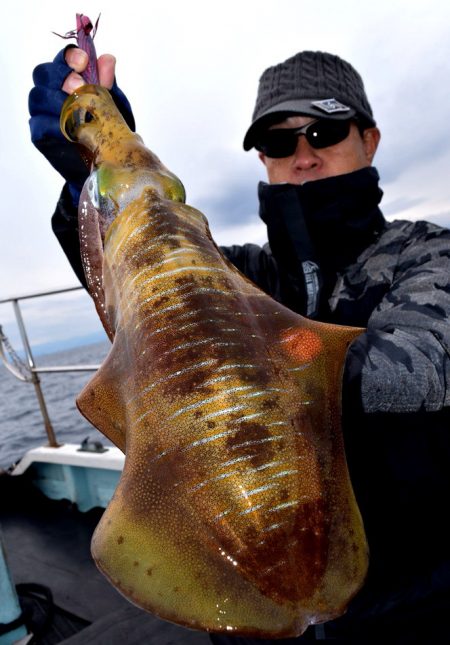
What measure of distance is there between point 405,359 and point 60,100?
1.81 meters

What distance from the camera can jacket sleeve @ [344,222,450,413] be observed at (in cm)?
133

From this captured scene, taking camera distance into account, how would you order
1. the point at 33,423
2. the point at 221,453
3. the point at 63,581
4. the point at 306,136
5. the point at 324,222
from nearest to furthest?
the point at 221,453, the point at 324,222, the point at 306,136, the point at 63,581, the point at 33,423

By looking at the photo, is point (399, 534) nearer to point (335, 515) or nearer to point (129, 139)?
point (335, 515)

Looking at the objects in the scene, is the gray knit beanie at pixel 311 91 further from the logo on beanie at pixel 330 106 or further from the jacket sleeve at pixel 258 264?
the jacket sleeve at pixel 258 264

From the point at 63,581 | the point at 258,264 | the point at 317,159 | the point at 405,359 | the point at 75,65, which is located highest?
the point at 75,65

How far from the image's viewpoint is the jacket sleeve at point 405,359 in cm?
133

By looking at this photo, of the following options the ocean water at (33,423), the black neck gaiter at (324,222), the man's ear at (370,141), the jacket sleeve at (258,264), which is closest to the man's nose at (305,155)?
the black neck gaiter at (324,222)

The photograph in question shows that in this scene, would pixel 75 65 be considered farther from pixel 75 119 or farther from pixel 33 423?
pixel 33 423

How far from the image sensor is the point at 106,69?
1.97m

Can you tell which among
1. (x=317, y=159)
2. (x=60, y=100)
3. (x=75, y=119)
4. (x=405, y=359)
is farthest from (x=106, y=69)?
(x=405, y=359)

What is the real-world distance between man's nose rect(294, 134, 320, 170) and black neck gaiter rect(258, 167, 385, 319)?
1.17 ft

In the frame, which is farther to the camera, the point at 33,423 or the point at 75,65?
the point at 33,423

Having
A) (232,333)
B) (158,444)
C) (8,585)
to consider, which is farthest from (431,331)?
(8,585)

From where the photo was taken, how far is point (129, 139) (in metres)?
1.66
